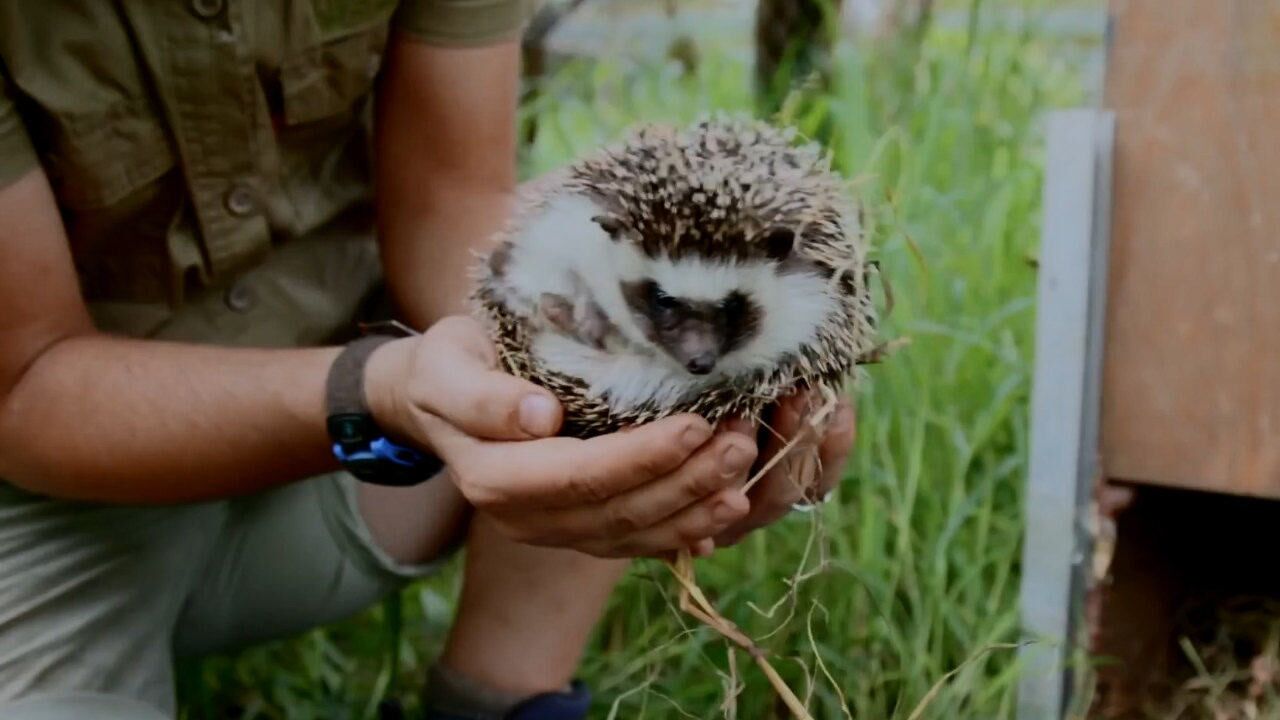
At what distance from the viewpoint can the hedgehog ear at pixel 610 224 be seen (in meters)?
1.36

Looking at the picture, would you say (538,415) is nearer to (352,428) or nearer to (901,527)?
(352,428)

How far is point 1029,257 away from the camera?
2.30 meters

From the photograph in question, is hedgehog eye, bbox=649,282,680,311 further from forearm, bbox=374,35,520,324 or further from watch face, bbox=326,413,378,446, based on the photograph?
forearm, bbox=374,35,520,324

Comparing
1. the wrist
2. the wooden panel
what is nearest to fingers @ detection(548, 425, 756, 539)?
the wrist

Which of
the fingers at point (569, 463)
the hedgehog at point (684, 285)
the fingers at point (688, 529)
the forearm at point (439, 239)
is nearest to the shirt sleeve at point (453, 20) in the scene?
the forearm at point (439, 239)

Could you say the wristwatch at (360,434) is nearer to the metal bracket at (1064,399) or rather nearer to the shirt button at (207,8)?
the shirt button at (207,8)

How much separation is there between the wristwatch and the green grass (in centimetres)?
33

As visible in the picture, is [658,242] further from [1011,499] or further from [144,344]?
[1011,499]

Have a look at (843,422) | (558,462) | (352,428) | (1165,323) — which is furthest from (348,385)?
(1165,323)

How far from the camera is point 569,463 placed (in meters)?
1.29

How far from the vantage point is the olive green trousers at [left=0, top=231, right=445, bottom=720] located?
1682 mm

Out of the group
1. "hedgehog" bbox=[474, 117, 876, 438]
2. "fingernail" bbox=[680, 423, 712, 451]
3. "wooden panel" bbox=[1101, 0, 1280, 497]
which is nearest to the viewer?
"fingernail" bbox=[680, 423, 712, 451]

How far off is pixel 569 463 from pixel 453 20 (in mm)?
757

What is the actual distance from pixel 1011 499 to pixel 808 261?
0.97 metres
